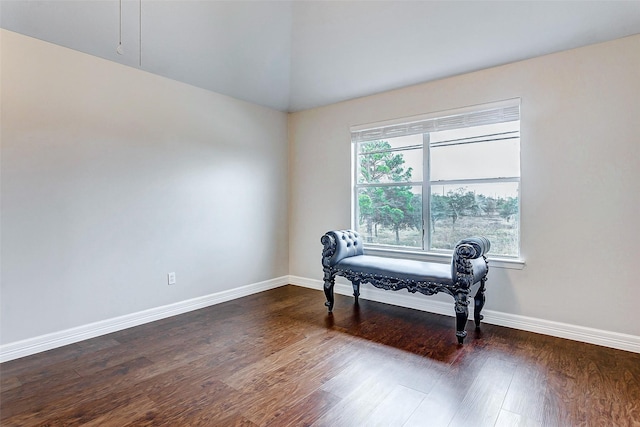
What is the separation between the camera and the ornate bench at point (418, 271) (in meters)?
2.83

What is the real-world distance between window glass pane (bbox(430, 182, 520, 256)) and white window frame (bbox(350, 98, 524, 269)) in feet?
0.19

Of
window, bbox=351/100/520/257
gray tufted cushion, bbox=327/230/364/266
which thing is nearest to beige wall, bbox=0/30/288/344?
gray tufted cushion, bbox=327/230/364/266

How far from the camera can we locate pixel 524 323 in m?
3.13

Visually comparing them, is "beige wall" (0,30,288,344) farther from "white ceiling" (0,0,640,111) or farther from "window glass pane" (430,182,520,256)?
"window glass pane" (430,182,520,256)

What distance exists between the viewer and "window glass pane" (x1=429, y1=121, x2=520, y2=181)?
3316 mm

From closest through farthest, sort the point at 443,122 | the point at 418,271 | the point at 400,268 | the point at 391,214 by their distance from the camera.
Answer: the point at 418,271 < the point at 400,268 < the point at 443,122 < the point at 391,214

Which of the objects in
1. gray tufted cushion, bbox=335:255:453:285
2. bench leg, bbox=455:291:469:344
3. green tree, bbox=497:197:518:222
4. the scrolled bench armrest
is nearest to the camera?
bench leg, bbox=455:291:469:344

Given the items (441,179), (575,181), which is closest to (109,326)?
(441,179)

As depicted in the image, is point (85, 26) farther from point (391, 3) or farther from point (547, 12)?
point (547, 12)

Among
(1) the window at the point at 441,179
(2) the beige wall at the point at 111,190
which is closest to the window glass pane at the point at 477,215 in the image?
(1) the window at the point at 441,179

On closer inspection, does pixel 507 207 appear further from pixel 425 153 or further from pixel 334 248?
pixel 334 248

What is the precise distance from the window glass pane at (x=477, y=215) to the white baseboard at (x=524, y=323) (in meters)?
0.62

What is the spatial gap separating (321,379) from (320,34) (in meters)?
3.14

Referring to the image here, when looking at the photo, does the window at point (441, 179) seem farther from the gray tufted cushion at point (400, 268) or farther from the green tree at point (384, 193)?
the gray tufted cushion at point (400, 268)
